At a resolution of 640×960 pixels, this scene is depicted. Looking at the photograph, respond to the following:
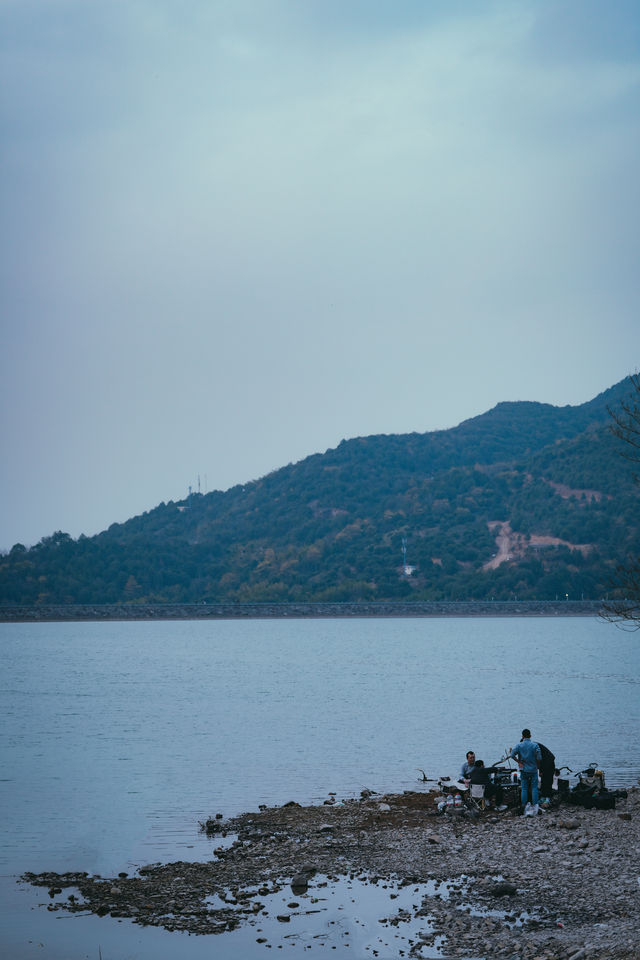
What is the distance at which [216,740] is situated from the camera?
40.7 metres

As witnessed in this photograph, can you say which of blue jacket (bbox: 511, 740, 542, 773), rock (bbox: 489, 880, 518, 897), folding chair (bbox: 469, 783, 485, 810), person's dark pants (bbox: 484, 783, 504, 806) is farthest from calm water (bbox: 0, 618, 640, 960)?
blue jacket (bbox: 511, 740, 542, 773)

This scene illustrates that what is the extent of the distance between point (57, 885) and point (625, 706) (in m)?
39.9

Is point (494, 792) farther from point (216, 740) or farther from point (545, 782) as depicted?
point (216, 740)

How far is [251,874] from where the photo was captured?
17.9 m

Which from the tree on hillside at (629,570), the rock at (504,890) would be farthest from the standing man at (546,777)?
the rock at (504,890)

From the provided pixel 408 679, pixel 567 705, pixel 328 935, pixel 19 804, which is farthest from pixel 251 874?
pixel 408 679

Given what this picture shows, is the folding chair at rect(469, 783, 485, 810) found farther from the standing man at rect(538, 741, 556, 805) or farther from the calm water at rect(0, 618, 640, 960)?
the calm water at rect(0, 618, 640, 960)

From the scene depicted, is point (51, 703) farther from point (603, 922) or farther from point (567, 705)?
point (603, 922)

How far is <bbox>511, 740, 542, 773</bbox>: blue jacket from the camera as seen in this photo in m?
20.7

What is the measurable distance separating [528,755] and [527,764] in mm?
456

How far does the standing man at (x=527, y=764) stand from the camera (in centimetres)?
2069

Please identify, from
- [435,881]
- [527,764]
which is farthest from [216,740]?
[435,881]

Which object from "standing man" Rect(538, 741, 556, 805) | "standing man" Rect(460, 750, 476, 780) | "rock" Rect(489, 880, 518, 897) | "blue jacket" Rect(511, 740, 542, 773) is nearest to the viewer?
"rock" Rect(489, 880, 518, 897)

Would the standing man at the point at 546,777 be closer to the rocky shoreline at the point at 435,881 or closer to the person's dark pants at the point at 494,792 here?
the rocky shoreline at the point at 435,881
